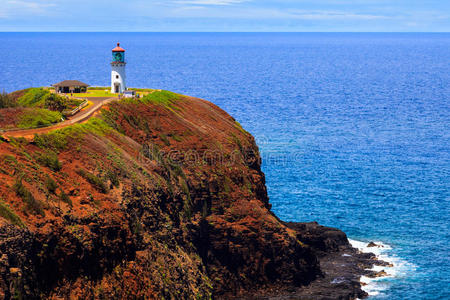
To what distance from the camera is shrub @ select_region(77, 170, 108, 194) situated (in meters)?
42.9

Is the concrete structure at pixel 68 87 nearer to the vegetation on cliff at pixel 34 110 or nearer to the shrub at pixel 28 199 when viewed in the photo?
the vegetation on cliff at pixel 34 110

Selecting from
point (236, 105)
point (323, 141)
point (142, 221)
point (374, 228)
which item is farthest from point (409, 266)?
point (236, 105)

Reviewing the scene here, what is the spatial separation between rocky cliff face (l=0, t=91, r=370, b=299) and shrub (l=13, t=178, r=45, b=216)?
72 mm

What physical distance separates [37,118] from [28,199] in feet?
58.9

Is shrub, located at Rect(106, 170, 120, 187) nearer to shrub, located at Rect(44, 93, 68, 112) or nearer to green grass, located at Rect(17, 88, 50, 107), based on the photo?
shrub, located at Rect(44, 93, 68, 112)

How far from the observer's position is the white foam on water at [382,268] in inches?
2176

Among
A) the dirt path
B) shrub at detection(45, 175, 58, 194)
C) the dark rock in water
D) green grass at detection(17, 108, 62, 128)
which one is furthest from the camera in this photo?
the dark rock in water

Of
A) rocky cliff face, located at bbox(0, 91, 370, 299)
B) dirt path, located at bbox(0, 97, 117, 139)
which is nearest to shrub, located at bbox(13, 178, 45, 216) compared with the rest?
rocky cliff face, located at bbox(0, 91, 370, 299)

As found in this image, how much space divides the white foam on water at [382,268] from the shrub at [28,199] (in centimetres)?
3226

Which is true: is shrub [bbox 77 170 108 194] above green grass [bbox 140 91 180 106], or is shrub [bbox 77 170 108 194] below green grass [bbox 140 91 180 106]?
below

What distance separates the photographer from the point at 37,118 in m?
52.3

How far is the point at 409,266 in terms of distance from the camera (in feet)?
196


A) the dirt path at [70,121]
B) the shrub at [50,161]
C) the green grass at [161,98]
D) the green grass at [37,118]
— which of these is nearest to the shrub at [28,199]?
the shrub at [50,161]

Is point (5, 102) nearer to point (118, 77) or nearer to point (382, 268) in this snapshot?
point (118, 77)
